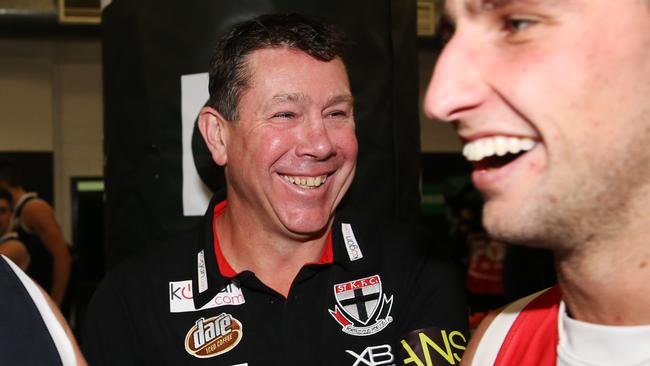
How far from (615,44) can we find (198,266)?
3.97ft

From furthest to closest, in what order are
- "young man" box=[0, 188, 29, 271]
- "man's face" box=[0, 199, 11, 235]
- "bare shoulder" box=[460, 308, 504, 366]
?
1. "man's face" box=[0, 199, 11, 235]
2. "young man" box=[0, 188, 29, 271]
3. "bare shoulder" box=[460, 308, 504, 366]

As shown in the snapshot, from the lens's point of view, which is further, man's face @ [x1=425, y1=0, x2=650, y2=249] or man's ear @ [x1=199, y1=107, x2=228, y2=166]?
man's ear @ [x1=199, y1=107, x2=228, y2=166]

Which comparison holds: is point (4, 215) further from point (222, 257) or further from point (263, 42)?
point (263, 42)

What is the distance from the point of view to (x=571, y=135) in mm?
933

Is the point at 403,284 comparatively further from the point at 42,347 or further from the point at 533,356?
the point at 42,347

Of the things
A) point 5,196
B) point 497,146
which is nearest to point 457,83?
point 497,146

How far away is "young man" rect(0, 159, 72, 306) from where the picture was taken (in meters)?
4.50

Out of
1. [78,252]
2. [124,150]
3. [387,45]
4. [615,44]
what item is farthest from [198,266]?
[78,252]

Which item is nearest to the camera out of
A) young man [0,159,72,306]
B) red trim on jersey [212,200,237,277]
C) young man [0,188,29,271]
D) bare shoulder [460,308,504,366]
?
bare shoulder [460,308,504,366]

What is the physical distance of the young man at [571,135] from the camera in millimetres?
923

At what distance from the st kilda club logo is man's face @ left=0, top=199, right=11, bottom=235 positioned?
3.60 metres

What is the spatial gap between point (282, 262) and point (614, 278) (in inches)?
39.5

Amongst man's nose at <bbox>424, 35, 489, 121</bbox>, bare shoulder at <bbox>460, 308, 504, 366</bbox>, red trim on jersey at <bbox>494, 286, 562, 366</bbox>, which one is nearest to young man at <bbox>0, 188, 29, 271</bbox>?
bare shoulder at <bbox>460, 308, 504, 366</bbox>

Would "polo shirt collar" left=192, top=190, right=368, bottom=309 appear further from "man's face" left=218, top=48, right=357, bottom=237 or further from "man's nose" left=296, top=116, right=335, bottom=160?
"man's nose" left=296, top=116, right=335, bottom=160
